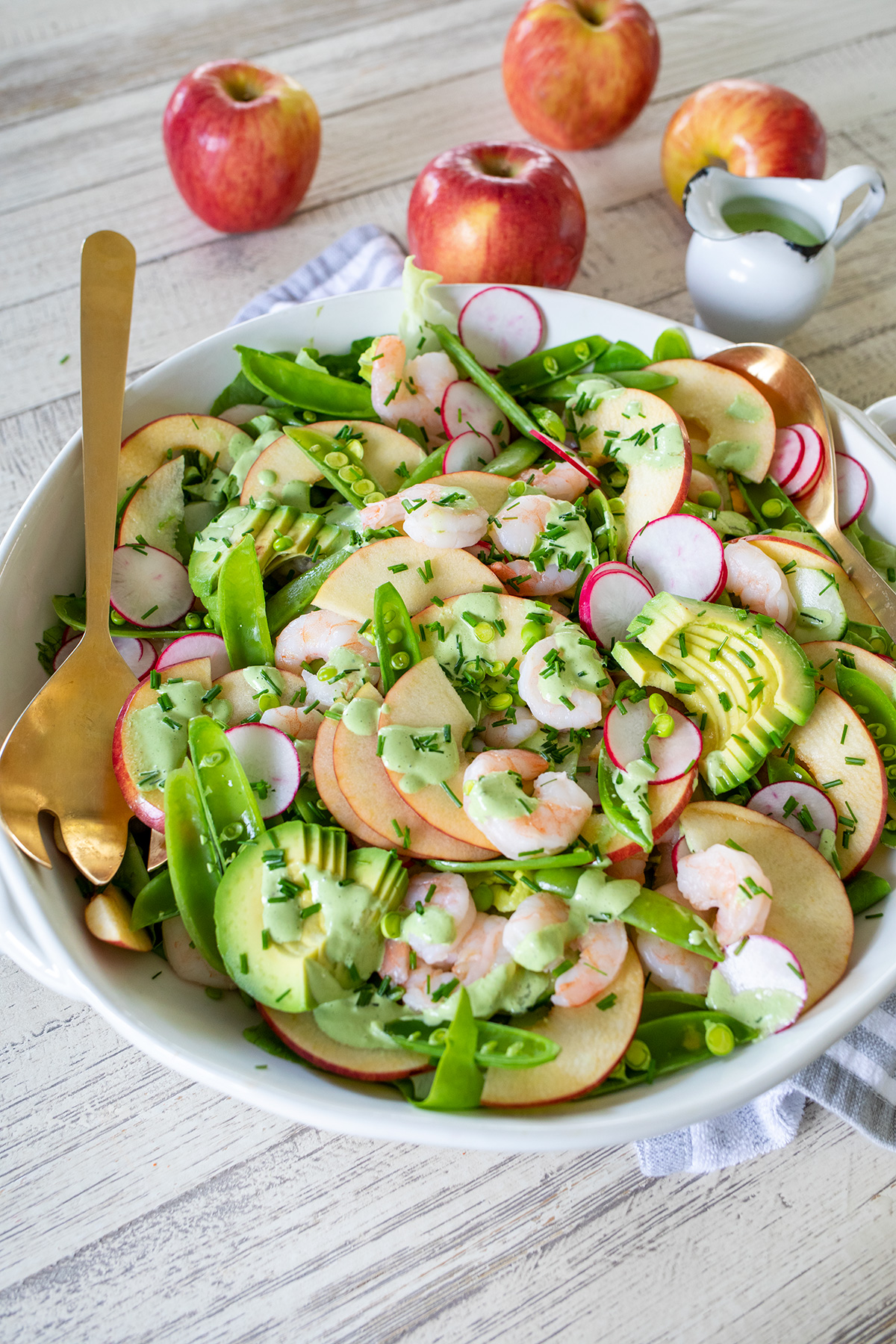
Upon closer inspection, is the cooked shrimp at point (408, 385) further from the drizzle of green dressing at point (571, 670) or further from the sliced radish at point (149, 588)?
the drizzle of green dressing at point (571, 670)

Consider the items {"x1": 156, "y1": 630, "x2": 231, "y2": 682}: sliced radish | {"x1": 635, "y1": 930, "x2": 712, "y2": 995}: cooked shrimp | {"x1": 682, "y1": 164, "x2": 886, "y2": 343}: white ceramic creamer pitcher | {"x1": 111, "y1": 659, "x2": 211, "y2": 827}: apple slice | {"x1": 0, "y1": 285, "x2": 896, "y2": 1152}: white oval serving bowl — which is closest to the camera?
{"x1": 0, "y1": 285, "x2": 896, "y2": 1152}: white oval serving bowl

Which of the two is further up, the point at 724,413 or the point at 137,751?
the point at 724,413

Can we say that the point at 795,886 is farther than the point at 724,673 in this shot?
No

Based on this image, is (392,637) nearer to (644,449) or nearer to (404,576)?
(404,576)

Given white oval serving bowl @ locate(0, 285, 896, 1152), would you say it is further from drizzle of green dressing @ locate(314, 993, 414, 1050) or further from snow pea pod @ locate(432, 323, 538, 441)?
snow pea pod @ locate(432, 323, 538, 441)

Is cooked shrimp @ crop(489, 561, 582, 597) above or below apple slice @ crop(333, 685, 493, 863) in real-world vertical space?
above

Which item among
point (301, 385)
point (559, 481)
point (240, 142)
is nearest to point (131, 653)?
point (301, 385)

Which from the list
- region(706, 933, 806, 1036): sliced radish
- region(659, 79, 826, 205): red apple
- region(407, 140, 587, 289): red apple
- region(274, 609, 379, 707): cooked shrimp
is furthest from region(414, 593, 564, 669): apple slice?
region(659, 79, 826, 205): red apple
